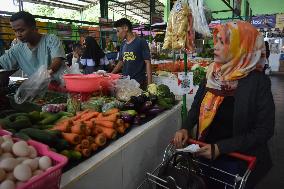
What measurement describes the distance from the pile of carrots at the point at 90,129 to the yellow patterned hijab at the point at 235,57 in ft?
2.37

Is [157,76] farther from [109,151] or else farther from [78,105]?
[109,151]

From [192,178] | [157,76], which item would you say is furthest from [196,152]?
[157,76]

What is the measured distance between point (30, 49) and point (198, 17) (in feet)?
6.29

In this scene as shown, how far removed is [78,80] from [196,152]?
132cm

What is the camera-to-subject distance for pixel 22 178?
98 cm

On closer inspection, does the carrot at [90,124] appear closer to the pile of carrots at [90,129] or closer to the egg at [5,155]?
the pile of carrots at [90,129]

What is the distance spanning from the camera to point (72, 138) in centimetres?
164

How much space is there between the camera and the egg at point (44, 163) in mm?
1082

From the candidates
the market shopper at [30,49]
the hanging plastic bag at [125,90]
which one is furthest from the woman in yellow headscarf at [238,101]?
the market shopper at [30,49]

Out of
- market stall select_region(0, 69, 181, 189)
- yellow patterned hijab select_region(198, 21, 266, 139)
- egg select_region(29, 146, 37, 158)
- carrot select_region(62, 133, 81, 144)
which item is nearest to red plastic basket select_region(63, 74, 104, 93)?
market stall select_region(0, 69, 181, 189)

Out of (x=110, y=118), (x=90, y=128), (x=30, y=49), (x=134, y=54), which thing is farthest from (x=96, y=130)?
(x=134, y=54)

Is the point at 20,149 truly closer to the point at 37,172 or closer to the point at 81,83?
the point at 37,172

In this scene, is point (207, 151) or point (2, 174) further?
point (207, 151)

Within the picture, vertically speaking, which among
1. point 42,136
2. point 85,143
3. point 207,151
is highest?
point 42,136
